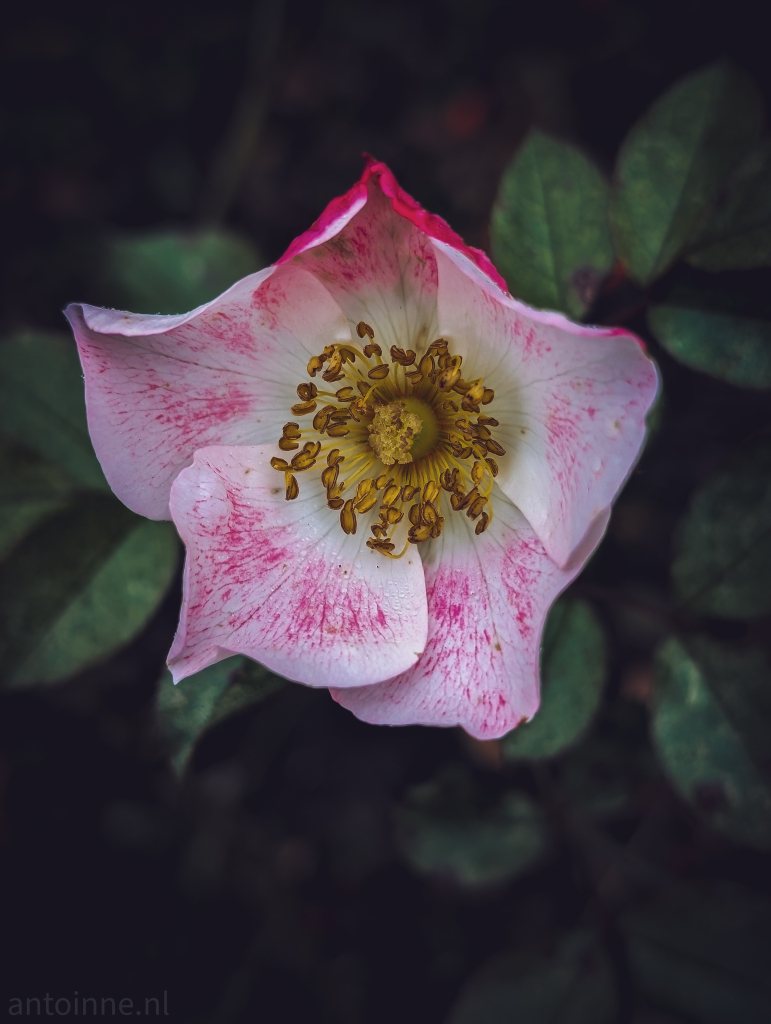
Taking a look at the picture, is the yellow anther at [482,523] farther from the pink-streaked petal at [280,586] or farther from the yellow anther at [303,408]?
the yellow anther at [303,408]

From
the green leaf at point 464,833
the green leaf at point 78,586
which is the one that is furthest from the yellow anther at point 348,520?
the green leaf at point 464,833

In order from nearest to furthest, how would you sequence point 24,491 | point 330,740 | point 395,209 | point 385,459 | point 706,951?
point 395,209 < point 385,459 < point 24,491 < point 706,951 < point 330,740

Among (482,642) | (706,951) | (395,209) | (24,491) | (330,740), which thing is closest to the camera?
(395,209)

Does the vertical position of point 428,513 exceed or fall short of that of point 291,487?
it falls short

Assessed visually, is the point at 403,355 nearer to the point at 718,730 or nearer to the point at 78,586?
the point at 78,586

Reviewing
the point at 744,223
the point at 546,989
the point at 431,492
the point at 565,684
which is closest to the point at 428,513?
the point at 431,492

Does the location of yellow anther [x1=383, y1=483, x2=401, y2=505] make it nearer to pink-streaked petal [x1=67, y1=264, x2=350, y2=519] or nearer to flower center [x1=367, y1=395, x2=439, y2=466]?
flower center [x1=367, y1=395, x2=439, y2=466]
